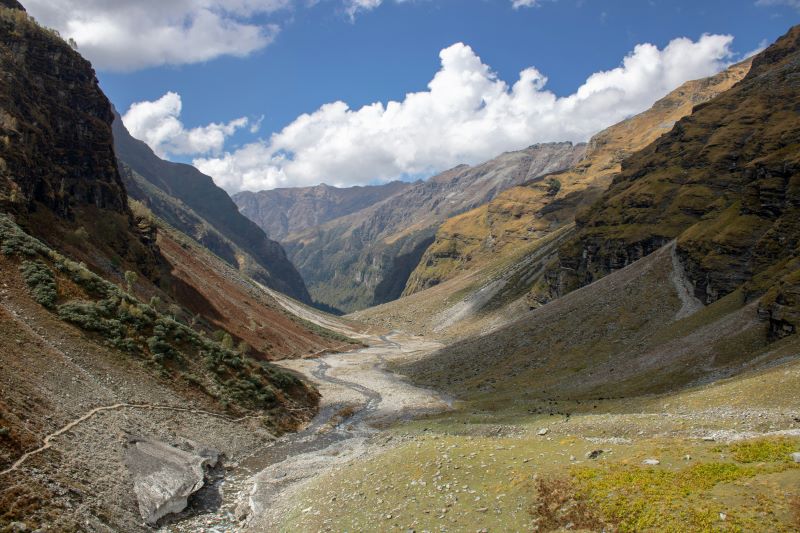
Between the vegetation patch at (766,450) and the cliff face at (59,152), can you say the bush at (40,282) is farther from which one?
the vegetation patch at (766,450)

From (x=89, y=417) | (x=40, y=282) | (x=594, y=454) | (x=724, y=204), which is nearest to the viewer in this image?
(x=594, y=454)

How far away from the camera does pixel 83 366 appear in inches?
1373

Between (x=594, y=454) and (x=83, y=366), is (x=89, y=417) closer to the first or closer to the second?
(x=83, y=366)

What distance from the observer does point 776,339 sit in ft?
149

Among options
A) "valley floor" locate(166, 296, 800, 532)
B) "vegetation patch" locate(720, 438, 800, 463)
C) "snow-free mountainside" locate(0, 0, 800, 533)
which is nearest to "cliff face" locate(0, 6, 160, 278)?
"snow-free mountainside" locate(0, 0, 800, 533)

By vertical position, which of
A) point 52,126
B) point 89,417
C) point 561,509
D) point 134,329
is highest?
point 52,126

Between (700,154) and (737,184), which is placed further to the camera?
(700,154)

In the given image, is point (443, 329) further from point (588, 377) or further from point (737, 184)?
point (588, 377)

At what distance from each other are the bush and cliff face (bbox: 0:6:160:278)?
17088 millimetres

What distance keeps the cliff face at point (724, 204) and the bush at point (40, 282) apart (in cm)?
6451

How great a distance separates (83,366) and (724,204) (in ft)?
346

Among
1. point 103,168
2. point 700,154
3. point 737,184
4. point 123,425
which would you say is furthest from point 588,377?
point 103,168

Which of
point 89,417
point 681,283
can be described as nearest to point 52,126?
point 89,417

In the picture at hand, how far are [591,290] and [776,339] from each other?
47.1 metres
